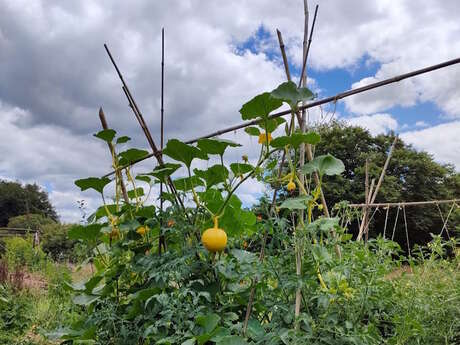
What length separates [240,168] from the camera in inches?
51.8

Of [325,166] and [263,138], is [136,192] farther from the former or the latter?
[325,166]

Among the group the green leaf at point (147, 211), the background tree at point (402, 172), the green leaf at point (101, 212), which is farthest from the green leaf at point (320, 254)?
the background tree at point (402, 172)

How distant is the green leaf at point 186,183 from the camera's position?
4.84ft

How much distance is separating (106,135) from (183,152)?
1.75ft

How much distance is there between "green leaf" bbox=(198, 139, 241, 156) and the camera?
123 centimetres

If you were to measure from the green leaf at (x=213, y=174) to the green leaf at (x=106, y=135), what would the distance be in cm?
46

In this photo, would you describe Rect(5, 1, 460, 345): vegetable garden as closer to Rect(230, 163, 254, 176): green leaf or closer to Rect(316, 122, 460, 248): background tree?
Rect(230, 163, 254, 176): green leaf

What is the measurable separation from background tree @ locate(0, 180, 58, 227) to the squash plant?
2625cm

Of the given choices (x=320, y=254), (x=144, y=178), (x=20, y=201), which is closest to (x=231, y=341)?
(x=320, y=254)

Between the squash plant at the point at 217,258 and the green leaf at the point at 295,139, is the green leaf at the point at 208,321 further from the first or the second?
the green leaf at the point at 295,139

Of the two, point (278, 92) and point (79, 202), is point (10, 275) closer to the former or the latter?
point (79, 202)

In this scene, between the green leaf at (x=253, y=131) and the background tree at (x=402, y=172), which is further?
the background tree at (x=402, y=172)

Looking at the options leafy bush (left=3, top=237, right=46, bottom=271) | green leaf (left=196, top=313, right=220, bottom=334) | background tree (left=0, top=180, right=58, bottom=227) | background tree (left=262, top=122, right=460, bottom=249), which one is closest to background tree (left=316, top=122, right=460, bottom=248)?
background tree (left=262, top=122, right=460, bottom=249)

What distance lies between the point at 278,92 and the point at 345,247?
26.9 inches
